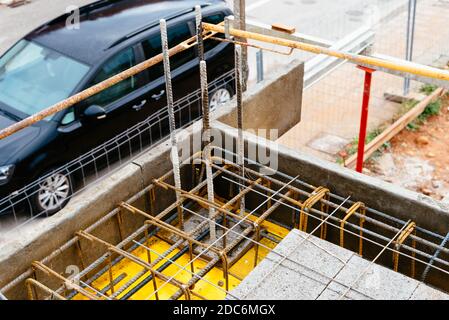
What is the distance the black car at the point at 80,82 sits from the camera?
21.9 ft

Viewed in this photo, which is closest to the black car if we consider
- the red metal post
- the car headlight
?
the car headlight

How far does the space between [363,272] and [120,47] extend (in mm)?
4368

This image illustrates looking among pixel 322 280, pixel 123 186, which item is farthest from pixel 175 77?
pixel 322 280

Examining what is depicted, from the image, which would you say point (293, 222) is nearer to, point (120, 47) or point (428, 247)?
point (428, 247)

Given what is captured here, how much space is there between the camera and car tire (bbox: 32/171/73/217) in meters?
6.60

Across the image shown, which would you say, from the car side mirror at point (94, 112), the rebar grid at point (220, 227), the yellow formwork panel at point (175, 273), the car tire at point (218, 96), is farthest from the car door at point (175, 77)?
the yellow formwork panel at point (175, 273)

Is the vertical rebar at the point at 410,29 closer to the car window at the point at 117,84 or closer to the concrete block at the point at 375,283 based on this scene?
the car window at the point at 117,84

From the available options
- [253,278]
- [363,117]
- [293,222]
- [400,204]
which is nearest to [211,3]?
[363,117]

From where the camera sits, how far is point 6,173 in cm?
643

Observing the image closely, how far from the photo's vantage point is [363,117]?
641 cm

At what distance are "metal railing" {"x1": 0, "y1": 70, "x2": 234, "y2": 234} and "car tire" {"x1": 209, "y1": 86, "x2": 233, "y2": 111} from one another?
8 cm

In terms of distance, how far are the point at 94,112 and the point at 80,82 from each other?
39cm

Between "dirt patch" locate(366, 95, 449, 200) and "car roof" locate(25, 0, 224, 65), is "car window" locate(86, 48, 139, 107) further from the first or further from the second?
"dirt patch" locate(366, 95, 449, 200)

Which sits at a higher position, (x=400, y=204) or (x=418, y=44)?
(x=400, y=204)
